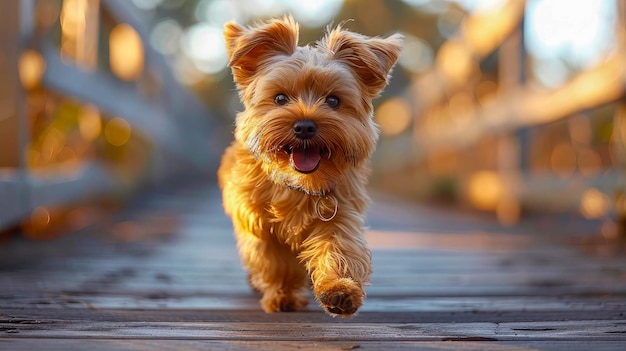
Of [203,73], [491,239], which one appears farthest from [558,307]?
[203,73]

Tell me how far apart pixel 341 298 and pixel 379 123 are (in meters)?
6.98

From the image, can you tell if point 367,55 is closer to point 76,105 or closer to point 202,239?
point 202,239

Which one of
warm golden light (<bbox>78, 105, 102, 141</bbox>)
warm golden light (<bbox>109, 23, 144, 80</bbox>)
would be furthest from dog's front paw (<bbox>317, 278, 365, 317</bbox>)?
warm golden light (<bbox>109, 23, 144, 80</bbox>)

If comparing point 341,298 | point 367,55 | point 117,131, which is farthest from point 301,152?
point 117,131

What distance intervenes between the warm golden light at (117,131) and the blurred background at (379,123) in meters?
0.03

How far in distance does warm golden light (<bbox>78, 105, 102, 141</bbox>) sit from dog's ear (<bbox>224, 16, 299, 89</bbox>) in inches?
147

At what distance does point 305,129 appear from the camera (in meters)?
3.03

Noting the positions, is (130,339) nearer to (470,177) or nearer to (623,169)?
(623,169)

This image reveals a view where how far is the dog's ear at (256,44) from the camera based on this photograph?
332 cm

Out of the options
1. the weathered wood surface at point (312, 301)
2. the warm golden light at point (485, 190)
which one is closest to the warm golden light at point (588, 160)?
the warm golden light at point (485, 190)

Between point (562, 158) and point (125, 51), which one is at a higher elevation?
point (562, 158)

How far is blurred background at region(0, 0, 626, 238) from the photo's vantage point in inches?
185

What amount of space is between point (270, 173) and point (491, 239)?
348cm

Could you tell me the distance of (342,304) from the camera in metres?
2.56
